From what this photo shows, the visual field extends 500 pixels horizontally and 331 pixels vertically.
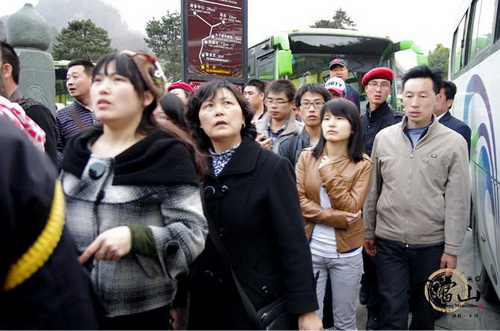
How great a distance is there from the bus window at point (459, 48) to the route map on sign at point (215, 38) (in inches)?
135

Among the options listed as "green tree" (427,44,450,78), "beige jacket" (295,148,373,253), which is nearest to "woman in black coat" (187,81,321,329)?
"beige jacket" (295,148,373,253)

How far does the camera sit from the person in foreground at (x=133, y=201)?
5.04ft

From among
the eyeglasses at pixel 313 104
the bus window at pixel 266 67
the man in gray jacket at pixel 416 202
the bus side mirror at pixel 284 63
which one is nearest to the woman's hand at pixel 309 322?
the man in gray jacket at pixel 416 202

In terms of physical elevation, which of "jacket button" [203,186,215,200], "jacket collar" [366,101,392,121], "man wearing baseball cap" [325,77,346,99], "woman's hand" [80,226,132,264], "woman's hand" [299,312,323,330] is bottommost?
"woman's hand" [299,312,323,330]

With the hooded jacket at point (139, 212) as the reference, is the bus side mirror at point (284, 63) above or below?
above

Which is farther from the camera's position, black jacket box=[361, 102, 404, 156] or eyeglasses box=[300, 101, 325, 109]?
black jacket box=[361, 102, 404, 156]

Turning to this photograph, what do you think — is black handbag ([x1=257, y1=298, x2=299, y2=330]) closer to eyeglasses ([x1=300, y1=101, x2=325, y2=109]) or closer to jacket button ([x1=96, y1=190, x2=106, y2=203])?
jacket button ([x1=96, y1=190, x2=106, y2=203])

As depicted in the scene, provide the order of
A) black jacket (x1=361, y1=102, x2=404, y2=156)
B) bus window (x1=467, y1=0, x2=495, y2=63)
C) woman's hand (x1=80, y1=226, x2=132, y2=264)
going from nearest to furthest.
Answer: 1. woman's hand (x1=80, y1=226, x2=132, y2=264)
2. bus window (x1=467, y1=0, x2=495, y2=63)
3. black jacket (x1=361, y1=102, x2=404, y2=156)

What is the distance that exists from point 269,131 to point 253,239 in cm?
221

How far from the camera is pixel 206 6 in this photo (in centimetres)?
707

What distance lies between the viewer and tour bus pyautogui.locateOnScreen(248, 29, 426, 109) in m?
8.91

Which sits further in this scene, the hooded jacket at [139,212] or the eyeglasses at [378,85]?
the eyeglasses at [378,85]

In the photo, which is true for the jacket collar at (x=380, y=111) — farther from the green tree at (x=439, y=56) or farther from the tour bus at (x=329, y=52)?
the green tree at (x=439, y=56)

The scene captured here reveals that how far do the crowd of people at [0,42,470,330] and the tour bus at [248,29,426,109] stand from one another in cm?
459
